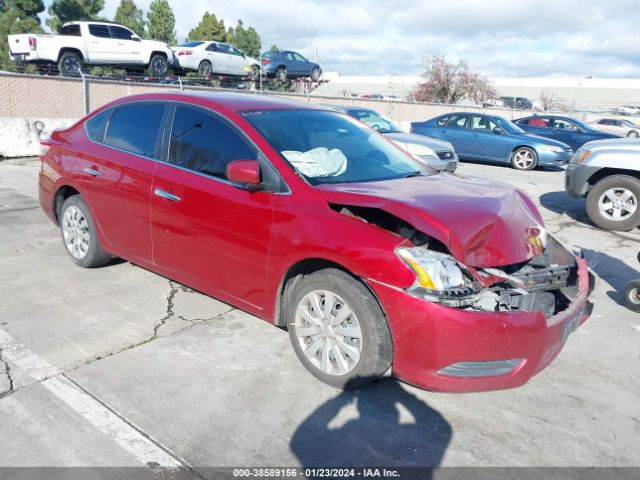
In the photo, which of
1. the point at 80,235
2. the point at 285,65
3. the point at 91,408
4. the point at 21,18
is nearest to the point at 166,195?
the point at 80,235

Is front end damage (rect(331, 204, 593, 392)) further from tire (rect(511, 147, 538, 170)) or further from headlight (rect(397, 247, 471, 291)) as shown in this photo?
tire (rect(511, 147, 538, 170))

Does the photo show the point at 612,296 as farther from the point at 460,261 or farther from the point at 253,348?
the point at 253,348

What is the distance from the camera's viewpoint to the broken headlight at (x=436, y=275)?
9.01ft

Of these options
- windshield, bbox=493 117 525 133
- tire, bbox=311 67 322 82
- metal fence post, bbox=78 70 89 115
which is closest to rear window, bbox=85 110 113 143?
metal fence post, bbox=78 70 89 115

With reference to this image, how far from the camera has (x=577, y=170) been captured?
782 cm

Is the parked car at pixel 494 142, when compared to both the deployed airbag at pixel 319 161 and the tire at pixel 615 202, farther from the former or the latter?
the deployed airbag at pixel 319 161

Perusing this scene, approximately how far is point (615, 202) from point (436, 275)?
241 inches

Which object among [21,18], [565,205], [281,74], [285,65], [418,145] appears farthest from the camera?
[21,18]

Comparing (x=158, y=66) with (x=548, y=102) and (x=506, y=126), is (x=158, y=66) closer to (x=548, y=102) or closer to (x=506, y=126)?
(x=506, y=126)

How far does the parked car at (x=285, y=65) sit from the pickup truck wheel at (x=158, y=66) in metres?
6.05

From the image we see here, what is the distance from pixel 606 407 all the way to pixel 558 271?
0.89 meters

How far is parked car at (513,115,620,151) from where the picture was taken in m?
16.8

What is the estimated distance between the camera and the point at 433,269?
278 cm

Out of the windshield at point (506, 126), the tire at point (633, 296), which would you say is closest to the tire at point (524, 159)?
the windshield at point (506, 126)
